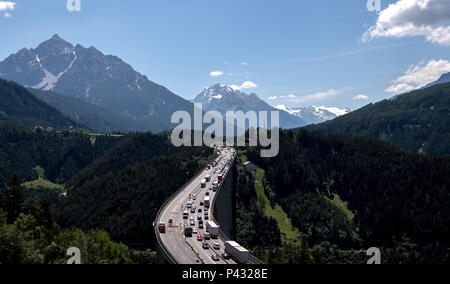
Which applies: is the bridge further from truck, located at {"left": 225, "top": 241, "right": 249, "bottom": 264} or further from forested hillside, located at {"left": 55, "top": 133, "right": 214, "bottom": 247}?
forested hillside, located at {"left": 55, "top": 133, "right": 214, "bottom": 247}

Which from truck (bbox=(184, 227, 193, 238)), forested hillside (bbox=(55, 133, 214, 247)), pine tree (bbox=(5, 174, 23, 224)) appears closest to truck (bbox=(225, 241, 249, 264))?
truck (bbox=(184, 227, 193, 238))

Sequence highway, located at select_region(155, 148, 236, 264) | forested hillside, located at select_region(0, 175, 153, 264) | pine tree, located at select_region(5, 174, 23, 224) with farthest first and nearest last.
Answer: pine tree, located at select_region(5, 174, 23, 224) → highway, located at select_region(155, 148, 236, 264) → forested hillside, located at select_region(0, 175, 153, 264)

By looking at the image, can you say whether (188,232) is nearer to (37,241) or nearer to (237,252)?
(237,252)

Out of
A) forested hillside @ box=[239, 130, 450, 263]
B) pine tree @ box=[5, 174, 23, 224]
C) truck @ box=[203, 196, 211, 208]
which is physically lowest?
forested hillside @ box=[239, 130, 450, 263]

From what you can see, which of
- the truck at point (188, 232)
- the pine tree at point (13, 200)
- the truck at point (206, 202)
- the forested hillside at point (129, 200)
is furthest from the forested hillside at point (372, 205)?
the pine tree at point (13, 200)
